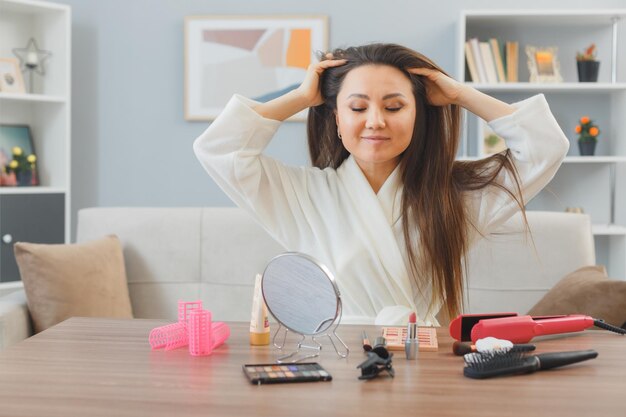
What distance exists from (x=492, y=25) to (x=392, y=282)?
2565 mm

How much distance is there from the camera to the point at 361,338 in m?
1.41

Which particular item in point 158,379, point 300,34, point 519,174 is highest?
point 300,34

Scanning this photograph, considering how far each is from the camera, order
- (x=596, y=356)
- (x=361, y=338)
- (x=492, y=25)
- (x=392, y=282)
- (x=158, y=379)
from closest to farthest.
Result: (x=158, y=379) < (x=596, y=356) < (x=361, y=338) < (x=392, y=282) < (x=492, y=25)

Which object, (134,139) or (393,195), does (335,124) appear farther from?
(134,139)

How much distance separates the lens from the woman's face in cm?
176

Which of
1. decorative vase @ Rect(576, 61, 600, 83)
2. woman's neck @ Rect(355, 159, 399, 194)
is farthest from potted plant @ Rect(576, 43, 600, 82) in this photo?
woman's neck @ Rect(355, 159, 399, 194)

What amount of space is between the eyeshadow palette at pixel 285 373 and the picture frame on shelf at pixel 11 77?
3244 mm

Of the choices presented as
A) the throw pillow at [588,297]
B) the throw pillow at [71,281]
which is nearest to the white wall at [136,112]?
the throw pillow at [71,281]

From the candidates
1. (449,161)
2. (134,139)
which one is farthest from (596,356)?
(134,139)

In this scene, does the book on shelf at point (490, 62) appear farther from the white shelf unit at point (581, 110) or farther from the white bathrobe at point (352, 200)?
the white bathrobe at point (352, 200)

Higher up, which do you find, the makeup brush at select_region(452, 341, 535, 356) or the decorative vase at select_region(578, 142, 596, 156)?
the decorative vase at select_region(578, 142, 596, 156)

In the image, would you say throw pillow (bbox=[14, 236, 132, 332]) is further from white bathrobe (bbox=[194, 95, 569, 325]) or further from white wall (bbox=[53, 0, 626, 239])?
white wall (bbox=[53, 0, 626, 239])

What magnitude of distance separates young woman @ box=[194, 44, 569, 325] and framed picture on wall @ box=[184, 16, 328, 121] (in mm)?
2244

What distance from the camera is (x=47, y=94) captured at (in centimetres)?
418
